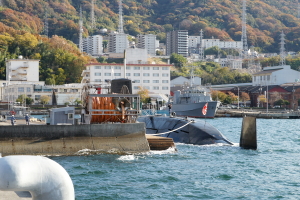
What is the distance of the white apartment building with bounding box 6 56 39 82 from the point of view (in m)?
114

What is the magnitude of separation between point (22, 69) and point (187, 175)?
100088 mm

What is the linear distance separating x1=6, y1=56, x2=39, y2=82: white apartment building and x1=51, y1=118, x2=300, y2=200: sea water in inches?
3644

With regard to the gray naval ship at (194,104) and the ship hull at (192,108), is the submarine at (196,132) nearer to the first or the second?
the ship hull at (192,108)

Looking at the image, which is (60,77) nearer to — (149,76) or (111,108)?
(149,76)

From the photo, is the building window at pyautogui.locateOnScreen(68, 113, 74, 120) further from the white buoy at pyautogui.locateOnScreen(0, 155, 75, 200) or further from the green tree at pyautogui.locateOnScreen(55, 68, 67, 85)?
the green tree at pyautogui.locateOnScreen(55, 68, 67, 85)

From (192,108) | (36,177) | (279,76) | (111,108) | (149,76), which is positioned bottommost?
(36,177)

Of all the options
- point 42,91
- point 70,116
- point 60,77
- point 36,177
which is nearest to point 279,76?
point 60,77

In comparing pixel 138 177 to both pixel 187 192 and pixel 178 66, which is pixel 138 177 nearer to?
pixel 187 192

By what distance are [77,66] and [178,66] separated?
258 ft

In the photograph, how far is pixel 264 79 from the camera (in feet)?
445

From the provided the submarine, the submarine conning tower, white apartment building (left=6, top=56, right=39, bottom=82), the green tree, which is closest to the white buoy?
the submarine conning tower

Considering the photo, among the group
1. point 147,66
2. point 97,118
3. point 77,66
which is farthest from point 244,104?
point 97,118

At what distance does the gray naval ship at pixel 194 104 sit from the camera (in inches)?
2879

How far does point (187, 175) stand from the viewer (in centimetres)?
1977
